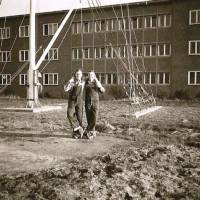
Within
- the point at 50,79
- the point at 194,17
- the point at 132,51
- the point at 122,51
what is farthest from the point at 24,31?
the point at 194,17

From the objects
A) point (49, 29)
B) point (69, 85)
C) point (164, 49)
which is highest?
point (49, 29)

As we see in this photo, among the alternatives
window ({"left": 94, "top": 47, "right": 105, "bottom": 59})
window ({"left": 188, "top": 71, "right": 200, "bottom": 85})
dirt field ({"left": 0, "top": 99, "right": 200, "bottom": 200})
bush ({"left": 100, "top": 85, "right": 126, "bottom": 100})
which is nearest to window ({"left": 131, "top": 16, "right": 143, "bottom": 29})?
window ({"left": 94, "top": 47, "right": 105, "bottom": 59})

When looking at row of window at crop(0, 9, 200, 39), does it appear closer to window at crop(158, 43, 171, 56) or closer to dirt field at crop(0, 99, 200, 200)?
window at crop(158, 43, 171, 56)

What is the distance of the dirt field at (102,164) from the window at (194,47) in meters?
20.9

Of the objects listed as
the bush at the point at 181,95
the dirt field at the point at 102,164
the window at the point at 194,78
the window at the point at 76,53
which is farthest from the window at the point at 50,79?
the dirt field at the point at 102,164

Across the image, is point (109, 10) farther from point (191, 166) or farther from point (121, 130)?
point (191, 166)

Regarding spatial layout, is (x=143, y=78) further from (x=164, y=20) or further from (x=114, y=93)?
(x=164, y=20)

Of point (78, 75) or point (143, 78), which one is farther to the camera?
point (143, 78)

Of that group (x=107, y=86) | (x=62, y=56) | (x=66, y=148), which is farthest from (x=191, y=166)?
(x=62, y=56)

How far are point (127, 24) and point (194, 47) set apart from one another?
7032mm

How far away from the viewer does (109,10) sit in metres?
36.4

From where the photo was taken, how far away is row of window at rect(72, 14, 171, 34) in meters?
33.9

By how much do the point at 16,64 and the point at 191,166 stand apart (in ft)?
122

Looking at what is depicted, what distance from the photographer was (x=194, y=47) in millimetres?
32594
